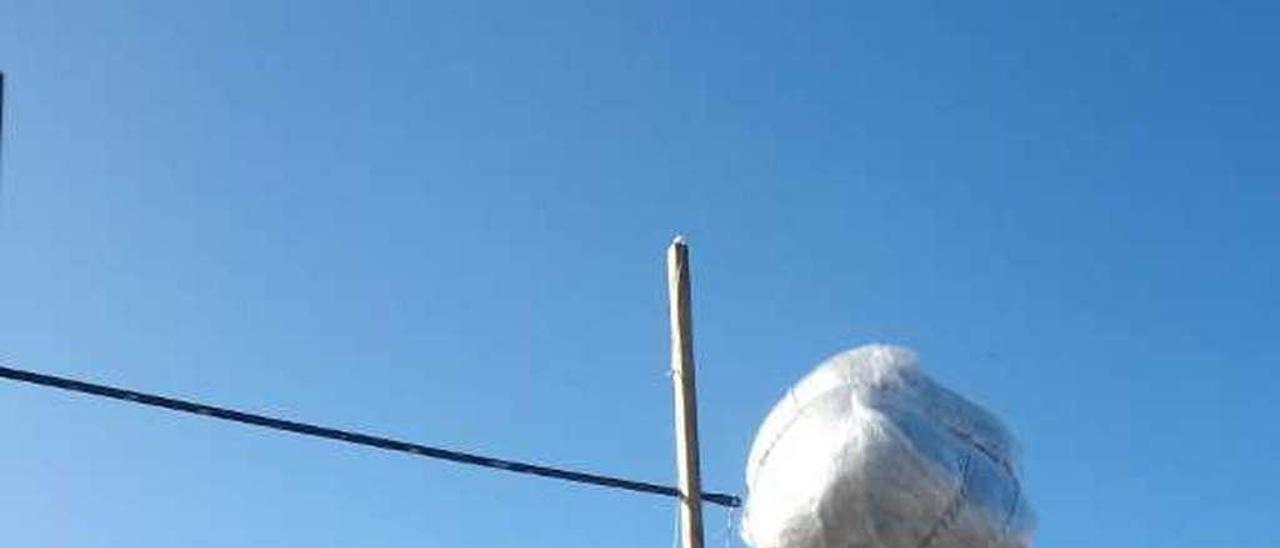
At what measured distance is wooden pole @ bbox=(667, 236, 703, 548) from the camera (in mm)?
11023

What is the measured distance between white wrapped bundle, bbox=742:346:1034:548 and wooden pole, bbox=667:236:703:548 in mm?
1225

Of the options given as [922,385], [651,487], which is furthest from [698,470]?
[922,385]

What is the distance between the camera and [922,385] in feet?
31.8

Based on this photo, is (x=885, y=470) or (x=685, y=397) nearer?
(x=885, y=470)

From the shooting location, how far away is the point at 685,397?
11.4 m

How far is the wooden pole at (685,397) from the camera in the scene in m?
11.0

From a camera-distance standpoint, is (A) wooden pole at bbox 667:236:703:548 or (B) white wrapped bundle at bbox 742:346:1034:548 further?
(A) wooden pole at bbox 667:236:703:548

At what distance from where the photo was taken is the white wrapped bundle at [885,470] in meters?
9.13

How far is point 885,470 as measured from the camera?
9109 millimetres

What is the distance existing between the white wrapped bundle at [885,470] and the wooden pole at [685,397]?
1.22m

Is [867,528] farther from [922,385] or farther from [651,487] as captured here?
[651,487]

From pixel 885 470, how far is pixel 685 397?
241cm

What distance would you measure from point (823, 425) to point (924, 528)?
69cm

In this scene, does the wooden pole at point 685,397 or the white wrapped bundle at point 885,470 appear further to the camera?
the wooden pole at point 685,397
